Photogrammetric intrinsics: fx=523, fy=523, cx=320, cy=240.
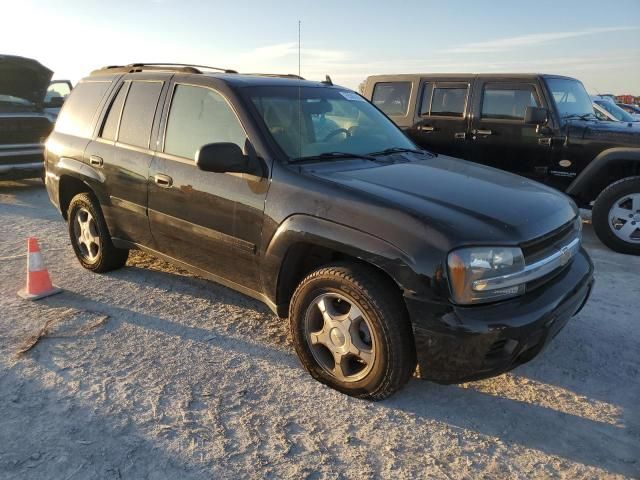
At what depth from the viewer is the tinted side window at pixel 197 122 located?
346cm

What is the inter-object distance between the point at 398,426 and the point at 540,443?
0.71 metres

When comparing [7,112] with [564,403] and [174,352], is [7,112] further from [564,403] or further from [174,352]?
[564,403]

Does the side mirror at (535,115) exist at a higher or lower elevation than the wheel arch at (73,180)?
higher

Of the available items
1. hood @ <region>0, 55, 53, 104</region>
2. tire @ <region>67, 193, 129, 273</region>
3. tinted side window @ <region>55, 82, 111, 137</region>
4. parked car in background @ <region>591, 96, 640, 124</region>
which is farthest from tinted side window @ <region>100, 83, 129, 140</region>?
parked car in background @ <region>591, 96, 640, 124</region>

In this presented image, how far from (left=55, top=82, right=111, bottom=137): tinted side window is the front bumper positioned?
348 centimetres

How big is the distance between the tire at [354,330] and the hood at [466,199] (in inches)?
17.3

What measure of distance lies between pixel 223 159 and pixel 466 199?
4.62 ft

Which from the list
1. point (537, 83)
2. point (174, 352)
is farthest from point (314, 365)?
point (537, 83)

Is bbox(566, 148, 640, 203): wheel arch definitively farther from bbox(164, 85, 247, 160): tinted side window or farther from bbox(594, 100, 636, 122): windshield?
bbox(164, 85, 247, 160): tinted side window

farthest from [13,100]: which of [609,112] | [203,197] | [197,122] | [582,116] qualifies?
[609,112]

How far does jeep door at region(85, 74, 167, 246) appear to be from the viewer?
4.00 m

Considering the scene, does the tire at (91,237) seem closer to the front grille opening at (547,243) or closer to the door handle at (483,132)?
the front grille opening at (547,243)

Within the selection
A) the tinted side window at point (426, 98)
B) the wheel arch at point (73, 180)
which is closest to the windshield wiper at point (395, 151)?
the wheel arch at point (73, 180)

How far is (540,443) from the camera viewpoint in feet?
8.61
